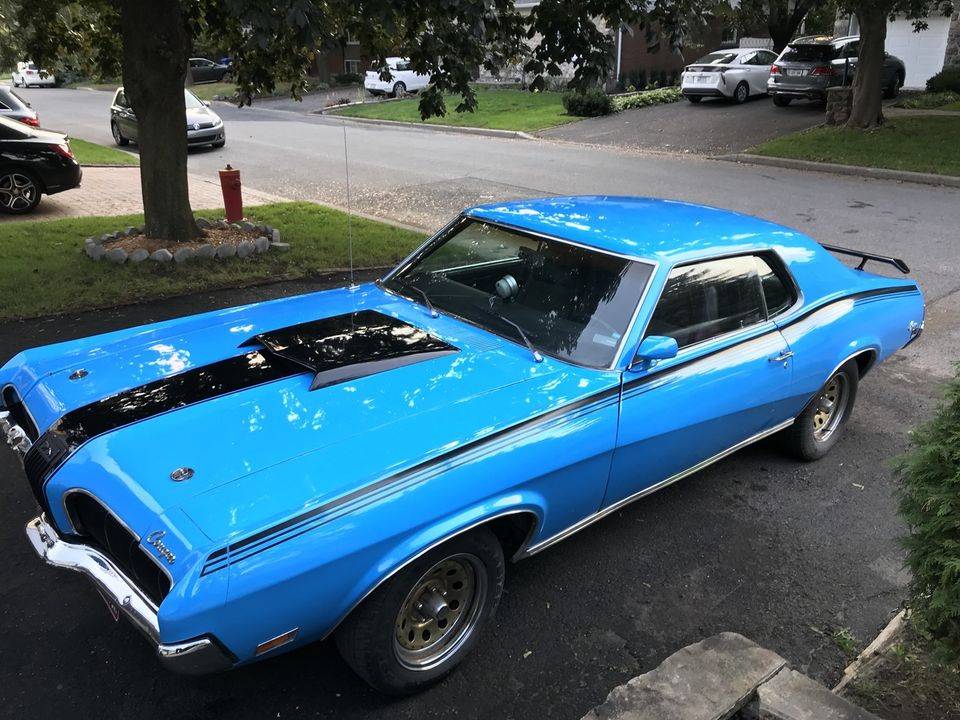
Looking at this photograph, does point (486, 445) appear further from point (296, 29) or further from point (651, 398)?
point (296, 29)

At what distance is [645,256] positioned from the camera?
357 centimetres

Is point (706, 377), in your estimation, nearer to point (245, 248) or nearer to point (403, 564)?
point (403, 564)

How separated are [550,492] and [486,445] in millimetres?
381

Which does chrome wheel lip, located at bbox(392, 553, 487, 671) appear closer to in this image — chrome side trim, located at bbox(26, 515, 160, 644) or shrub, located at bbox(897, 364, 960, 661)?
chrome side trim, located at bbox(26, 515, 160, 644)

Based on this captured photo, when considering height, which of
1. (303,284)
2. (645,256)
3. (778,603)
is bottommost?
(778,603)

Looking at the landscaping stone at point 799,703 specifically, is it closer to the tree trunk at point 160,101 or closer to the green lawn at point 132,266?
the green lawn at point 132,266

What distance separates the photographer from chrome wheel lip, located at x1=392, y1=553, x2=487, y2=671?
2711 millimetres

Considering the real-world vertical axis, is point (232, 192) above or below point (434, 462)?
above

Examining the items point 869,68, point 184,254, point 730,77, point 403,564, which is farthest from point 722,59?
point 403,564

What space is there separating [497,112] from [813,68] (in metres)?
9.22

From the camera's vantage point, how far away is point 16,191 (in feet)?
34.6

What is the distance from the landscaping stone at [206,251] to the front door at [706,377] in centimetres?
584

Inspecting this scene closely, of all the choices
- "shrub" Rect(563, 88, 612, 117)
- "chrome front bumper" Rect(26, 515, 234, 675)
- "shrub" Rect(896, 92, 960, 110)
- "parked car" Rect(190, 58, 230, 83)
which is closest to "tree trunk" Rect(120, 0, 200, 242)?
"chrome front bumper" Rect(26, 515, 234, 675)

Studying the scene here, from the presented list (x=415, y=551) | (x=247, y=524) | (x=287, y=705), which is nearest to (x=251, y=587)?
(x=247, y=524)
